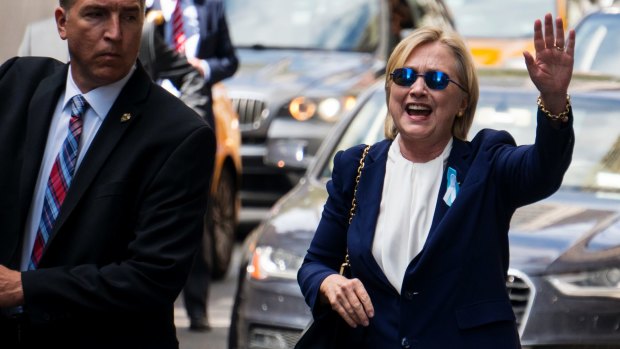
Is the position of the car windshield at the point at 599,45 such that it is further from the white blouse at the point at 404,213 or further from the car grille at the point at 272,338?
the white blouse at the point at 404,213

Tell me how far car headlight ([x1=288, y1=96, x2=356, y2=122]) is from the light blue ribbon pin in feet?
30.1

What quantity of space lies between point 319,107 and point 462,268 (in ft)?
30.9

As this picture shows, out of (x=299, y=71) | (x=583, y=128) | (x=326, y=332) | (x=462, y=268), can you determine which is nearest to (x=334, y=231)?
(x=326, y=332)

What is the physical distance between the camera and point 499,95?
8453 mm

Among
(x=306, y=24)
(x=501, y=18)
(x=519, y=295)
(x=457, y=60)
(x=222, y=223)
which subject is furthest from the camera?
(x=501, y=18)

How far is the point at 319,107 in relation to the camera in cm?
1352

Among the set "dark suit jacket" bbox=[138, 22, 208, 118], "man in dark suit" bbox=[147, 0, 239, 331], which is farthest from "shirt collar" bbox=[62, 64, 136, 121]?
"man in dark suit" bbox=[147, 0, 239, 331]

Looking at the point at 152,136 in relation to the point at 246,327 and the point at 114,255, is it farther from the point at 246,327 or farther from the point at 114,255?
the point at 246,327

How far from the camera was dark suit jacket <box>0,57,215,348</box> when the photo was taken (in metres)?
3.92

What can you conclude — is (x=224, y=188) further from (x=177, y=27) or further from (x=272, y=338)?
(x=272, y=338)

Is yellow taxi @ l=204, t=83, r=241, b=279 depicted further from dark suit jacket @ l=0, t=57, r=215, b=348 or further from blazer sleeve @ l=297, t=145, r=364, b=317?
dark suit jacket @ l=0, t=57, r=215, b=348

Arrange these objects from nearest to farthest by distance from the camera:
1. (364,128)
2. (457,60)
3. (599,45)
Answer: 1. (457,60)
2. (364,128)
3. (599,45)

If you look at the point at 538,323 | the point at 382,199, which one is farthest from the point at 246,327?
the point at 382,199

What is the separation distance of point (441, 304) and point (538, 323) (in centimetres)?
257
